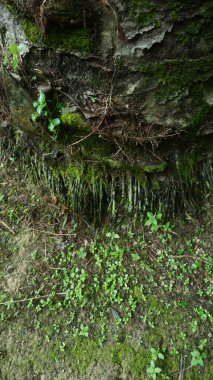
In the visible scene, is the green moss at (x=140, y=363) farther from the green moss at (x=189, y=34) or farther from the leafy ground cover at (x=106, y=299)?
the green moss at (x=189, y=34)

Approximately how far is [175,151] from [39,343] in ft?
7.58

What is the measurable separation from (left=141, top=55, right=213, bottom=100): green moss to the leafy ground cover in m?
1.28

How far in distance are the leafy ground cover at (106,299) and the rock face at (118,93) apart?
13.8 inches

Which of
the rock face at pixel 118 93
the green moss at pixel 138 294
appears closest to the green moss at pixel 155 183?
the rock face at pixel 118 93

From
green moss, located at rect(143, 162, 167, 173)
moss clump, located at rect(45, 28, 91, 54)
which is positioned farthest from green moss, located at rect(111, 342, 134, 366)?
moss clump, located at rect(45, 28, 91, 54)

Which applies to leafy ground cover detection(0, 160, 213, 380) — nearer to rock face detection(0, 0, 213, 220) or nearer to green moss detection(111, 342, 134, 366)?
green moss detection(111, 342, 134, 366)

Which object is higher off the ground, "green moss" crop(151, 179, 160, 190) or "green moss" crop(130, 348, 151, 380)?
"green moss" crop(151, 179, 160, 190)

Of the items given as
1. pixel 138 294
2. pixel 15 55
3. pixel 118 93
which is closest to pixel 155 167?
pixel 118 93

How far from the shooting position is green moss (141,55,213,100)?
93.3 inches

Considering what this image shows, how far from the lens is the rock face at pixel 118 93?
7.38 ft

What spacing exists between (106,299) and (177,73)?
2.21m

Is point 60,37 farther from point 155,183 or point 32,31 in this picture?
point 155,183

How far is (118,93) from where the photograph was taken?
2.54 meters

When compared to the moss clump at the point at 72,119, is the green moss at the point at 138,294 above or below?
below
